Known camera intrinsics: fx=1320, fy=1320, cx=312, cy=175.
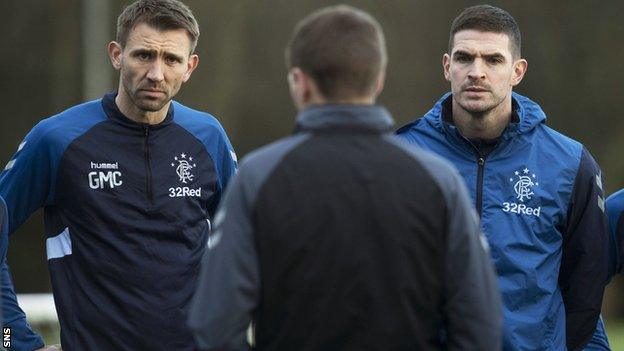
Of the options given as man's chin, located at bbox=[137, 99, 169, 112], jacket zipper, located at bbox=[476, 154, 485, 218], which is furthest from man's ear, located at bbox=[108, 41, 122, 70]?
jacket zipper, located at bbox=[476, 154, 485, 218]

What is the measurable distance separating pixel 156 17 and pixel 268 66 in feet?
24.6

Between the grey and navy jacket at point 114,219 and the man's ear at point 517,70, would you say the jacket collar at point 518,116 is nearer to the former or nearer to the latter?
the man's ear at point 517,70

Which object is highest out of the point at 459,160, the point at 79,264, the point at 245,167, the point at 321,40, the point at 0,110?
the point at 321,40

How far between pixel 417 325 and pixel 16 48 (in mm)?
9337

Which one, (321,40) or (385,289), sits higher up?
(321,40)

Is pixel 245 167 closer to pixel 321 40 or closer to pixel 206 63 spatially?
pixel 321 40

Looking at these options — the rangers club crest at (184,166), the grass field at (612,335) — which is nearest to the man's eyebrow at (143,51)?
the rangers club crest at (184,166)

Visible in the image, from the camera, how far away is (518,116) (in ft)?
16.3

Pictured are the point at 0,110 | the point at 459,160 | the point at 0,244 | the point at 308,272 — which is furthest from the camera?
the point at 0,110

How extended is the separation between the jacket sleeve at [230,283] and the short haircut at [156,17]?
170 cm

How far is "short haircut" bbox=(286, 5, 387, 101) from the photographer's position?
3301mm

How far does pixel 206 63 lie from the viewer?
482 inches

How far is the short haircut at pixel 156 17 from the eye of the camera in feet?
15.9

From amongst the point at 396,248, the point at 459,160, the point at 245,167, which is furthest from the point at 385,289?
the point at 459,160
